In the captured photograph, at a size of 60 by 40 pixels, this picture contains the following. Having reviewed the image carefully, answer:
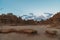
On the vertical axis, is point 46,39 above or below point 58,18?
below

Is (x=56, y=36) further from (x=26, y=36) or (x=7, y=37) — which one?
(x=7, y=37)

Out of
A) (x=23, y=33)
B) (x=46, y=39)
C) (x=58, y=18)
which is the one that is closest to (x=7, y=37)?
(x=23, y=33)

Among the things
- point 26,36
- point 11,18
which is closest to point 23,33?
point 26,36

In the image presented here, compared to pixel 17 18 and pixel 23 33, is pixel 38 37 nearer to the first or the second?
pixel 23 33

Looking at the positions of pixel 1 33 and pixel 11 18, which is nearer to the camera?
pixel 1 33

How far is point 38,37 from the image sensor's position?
22641mm

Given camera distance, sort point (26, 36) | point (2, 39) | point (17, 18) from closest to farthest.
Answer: point (2, 39) → point (26, 36) → point (17, 18)

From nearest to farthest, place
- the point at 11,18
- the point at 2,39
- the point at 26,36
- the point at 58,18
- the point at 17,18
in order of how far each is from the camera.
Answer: the point at 2,39
the point at 26,36
the point at 58,18
the point at 11,18
the point at 17,18

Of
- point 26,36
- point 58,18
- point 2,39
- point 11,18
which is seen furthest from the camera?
point 11,18

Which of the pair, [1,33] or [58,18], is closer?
[1,33]

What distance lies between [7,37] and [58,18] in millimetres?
35451

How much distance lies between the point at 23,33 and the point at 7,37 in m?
2.56

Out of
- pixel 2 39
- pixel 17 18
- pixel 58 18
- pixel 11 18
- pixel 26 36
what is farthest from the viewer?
pixel 17 18

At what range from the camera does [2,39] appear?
68.7 feet
